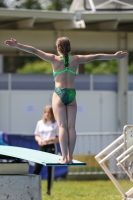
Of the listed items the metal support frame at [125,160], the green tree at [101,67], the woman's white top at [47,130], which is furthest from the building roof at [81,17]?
the green tree at [101,67]

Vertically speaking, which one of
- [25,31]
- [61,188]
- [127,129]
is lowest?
[61,188]

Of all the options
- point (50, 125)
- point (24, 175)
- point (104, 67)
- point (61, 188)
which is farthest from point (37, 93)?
point (104, 67)

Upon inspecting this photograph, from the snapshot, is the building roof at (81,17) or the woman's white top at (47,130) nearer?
the woman's white top at (47,130)

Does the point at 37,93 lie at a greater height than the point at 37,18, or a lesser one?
lesser

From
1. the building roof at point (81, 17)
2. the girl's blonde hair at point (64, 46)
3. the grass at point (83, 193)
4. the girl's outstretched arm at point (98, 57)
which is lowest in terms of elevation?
the grass at point (83, 193)

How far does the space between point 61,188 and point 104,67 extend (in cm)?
3286

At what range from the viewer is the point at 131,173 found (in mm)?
10656

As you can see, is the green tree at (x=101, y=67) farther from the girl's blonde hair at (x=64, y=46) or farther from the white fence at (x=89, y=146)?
the girl's blonde hair at (x=64, y=46)

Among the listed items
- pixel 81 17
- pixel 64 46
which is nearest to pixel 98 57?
pixel 64 46

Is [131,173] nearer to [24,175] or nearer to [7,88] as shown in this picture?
[24,175]

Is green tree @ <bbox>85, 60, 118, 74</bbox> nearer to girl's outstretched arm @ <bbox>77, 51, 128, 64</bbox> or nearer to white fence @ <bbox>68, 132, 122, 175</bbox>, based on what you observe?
white fence @ <bbox>68, 132, 122, 175</bbox>

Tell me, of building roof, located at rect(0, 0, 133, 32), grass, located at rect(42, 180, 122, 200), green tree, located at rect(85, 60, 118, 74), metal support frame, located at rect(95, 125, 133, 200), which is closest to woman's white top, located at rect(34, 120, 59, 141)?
grass, located at rect(42, 180, 122, 200)

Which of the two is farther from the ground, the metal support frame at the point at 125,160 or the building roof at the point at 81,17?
the building roof at the point at 81,17

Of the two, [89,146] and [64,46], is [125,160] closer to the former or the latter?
[64,46]
